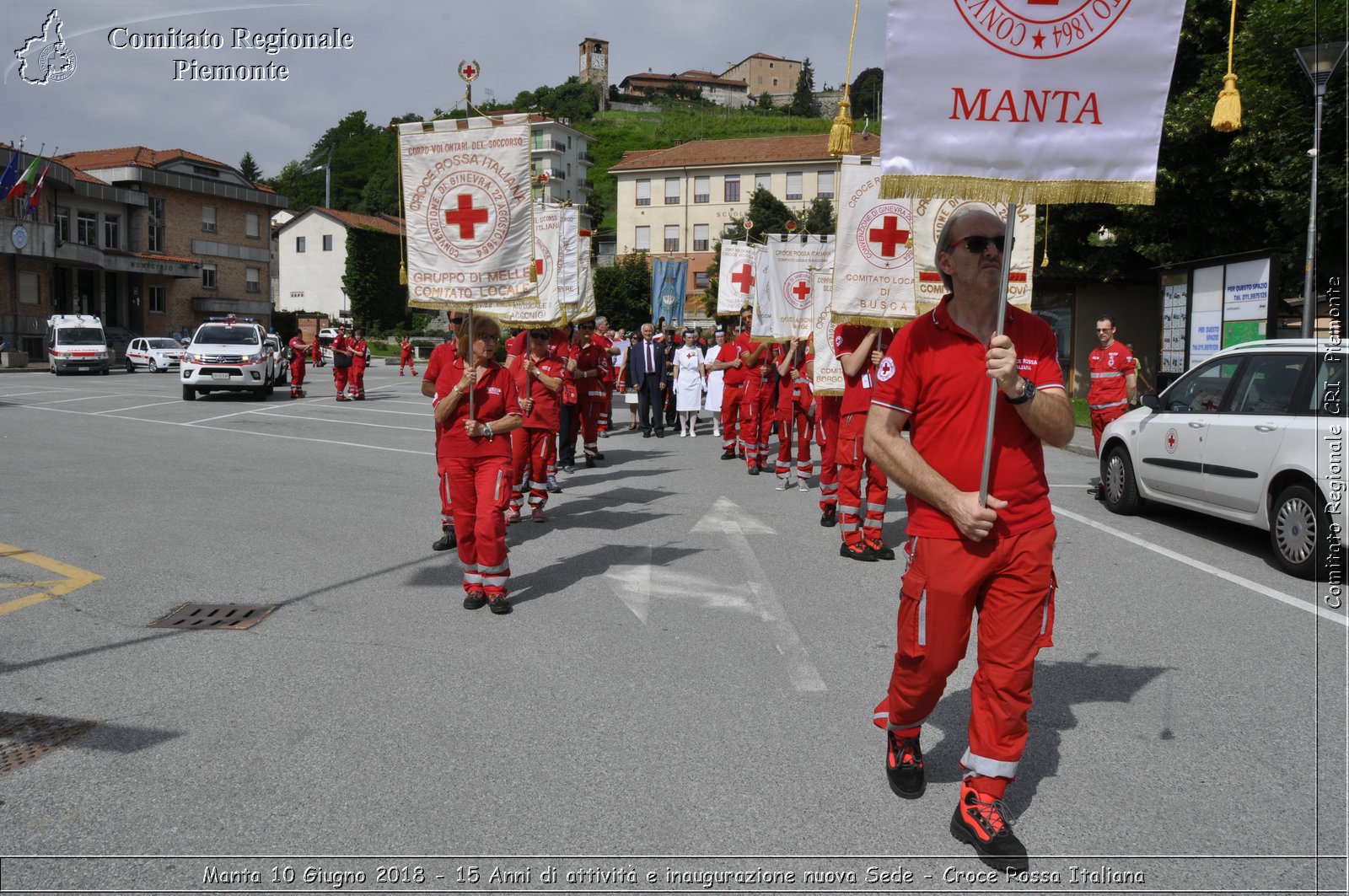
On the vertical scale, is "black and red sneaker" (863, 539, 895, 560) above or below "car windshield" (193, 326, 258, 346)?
below

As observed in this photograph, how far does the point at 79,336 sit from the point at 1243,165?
122ft

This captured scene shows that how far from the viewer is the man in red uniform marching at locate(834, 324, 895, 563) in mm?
8398

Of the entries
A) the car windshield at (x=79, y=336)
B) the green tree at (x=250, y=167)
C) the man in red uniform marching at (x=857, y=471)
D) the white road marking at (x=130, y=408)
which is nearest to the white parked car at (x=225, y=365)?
the white road marking at (x=130, y=408)

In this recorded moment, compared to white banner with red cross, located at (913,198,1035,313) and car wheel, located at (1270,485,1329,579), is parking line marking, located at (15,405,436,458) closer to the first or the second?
white banner with red cross, located at (913,198,1035,313)

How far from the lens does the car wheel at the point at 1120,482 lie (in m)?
10.7

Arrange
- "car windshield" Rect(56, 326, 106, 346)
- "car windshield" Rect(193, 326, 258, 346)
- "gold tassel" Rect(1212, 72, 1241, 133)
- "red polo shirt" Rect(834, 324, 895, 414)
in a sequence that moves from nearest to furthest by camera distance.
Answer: "gold tassel" Rect(1212, 72, 1241, 133), "red polo shirt" Rect(834, 324, 895, 414), "car windshield" Rect(193, 326, 258, 346), "car windshield" Rect(56, 326, 106, 346)

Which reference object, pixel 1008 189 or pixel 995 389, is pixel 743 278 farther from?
pixel 995 389

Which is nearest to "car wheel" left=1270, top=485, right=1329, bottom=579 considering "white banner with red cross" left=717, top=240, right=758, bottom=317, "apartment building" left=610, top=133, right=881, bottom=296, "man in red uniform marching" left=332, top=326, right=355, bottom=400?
"white banner with red cross" left=717, top=240, right=758, bottom=317

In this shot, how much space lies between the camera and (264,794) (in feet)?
13.0

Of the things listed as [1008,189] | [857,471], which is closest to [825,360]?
[857,471]

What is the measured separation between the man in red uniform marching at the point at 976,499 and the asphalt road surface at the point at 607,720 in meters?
0.41

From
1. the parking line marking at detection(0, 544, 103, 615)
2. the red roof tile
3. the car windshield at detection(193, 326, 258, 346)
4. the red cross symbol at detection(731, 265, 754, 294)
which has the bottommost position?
the parking line marking at detection(0, 544, 103, 615)

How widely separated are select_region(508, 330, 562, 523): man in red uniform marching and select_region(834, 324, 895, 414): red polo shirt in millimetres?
2726

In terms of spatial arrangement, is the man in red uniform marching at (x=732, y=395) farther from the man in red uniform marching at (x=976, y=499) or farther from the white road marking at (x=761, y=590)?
the man in red uniform marching at (x=976, y=499)
